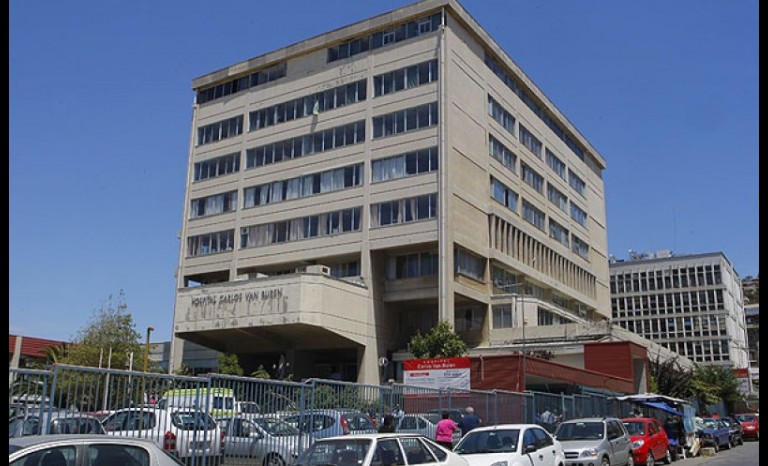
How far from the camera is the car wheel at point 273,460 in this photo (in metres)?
14.5

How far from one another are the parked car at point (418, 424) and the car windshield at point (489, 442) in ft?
8.70

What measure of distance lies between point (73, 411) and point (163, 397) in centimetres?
189

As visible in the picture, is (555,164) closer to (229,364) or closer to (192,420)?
(229,364)

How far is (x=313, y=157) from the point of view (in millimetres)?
57062

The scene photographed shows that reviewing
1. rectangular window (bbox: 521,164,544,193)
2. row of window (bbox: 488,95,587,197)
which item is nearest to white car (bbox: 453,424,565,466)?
row of window (bbox: 488,95,587,197)

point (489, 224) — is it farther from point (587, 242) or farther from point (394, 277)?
point (587, 242)

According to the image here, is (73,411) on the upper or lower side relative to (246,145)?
lower

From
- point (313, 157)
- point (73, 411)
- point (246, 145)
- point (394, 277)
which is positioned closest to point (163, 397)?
point (73, 411)

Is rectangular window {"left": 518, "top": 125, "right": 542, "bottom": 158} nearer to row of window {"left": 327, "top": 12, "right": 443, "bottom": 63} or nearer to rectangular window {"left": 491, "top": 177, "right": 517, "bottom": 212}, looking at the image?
rectangular window {"left": 491, "top": 177, "right": 517, "bottom": 212}

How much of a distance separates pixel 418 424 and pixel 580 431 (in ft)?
16.1

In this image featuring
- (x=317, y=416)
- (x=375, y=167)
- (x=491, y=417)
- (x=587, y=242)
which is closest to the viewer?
(x=317, y=416)

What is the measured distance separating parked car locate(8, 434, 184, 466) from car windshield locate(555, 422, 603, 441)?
14767 mm

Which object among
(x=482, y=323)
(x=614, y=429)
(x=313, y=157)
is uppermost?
(x=313, y=157)

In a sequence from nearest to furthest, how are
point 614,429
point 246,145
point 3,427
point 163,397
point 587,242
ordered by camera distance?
point 3,427
point 163,397
point 614,429
point 246,145
point 587,242
